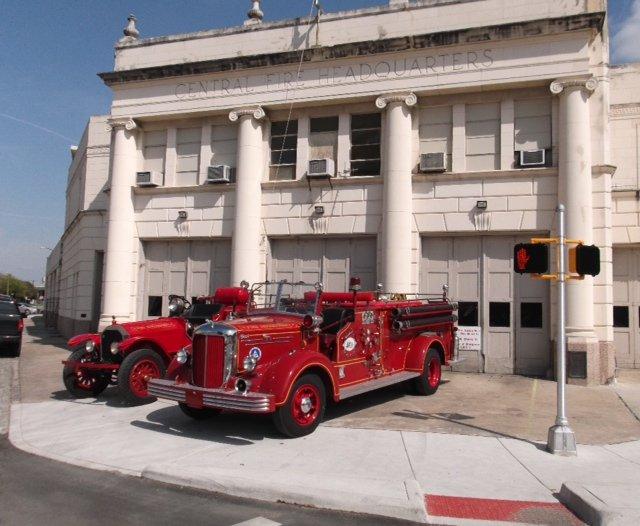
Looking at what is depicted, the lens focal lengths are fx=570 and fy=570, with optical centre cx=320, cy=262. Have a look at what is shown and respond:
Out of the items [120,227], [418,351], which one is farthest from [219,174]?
[418,351]

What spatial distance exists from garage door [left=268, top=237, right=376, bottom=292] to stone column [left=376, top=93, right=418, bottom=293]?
2.58 feet

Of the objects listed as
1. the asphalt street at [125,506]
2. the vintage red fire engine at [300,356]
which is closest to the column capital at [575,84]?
the vintage red fire engine at [300,356]

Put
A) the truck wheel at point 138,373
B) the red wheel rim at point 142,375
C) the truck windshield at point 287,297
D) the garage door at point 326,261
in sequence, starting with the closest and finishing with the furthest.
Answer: the truck windshield at point 287,297
the truck wheel at point 138,373
the red wheel rim at point 142,375
the garage door at point 326,261

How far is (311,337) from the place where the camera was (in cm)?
835

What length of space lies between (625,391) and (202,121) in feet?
41.6

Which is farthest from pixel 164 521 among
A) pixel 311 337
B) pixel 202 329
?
pixel 311 337

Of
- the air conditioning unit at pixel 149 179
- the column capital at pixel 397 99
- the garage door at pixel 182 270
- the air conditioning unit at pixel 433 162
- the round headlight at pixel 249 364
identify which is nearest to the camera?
the round headlight at pixel 249 364

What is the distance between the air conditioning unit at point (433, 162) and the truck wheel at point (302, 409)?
7806 mm

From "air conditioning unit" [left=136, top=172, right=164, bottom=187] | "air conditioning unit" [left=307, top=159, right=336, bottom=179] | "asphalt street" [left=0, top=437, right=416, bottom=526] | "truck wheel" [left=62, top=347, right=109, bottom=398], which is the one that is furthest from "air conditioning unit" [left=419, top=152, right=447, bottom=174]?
"asphalt street" [left=0, top=437, right=416, bottom=526]

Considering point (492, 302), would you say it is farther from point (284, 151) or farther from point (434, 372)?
point (284, 151)

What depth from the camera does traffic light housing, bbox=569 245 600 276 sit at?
23.4 feet

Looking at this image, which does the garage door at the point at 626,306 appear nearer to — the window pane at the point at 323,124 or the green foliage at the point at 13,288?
the window pane at the point at 323,124

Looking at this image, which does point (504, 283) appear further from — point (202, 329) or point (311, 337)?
point (202, 329)

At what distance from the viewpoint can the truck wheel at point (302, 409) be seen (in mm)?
7246
